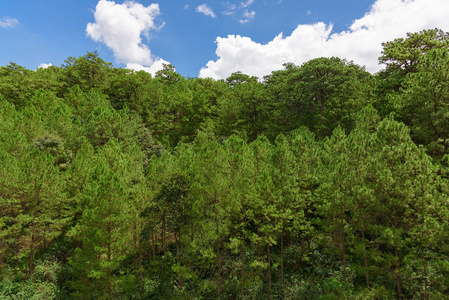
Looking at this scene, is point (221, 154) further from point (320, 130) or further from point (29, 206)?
point (320, 130)

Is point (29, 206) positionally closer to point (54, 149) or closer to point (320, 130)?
point (54, 149)

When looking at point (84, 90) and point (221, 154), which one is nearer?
point (221, 154)

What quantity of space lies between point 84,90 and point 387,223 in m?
69.5

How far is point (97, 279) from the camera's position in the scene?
19969mm

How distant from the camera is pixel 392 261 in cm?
1543

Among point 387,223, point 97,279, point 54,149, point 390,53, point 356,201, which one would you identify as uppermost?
point 390,53

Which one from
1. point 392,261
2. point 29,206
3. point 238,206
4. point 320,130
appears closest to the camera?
point 392,261

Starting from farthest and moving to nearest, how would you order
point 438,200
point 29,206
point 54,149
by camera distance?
point 54,149 → point 29,206 → point 438,200

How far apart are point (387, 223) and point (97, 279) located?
79.5 feet

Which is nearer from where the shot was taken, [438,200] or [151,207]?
[438,200]

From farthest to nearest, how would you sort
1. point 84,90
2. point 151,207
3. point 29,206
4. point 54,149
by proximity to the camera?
point 84,90
point 54,149
point 29,206
point 151,207

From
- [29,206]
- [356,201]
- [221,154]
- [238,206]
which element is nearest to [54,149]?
[29,206]

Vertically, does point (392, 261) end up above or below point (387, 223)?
below

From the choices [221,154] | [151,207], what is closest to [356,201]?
[221,154]
